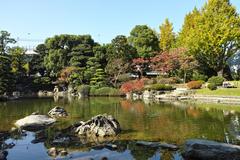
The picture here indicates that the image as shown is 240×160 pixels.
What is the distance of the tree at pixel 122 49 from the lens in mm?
58469

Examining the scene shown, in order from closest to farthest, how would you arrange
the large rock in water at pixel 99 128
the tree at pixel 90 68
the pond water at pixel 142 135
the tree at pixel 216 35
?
1. the pond water at pixel 142 135
2. the large rock in water at pixel 99 128
3. the tree at pixel 216 35
4. the tree at pixel 90 68

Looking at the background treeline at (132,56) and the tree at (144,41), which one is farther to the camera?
the tree at (144,41)

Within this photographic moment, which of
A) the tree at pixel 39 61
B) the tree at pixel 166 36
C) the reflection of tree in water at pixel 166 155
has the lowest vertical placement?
the reflection of tree in water at pixel 166 155

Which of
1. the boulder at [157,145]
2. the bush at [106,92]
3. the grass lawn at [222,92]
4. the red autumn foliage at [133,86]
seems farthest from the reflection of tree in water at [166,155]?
the bush at [106,92]

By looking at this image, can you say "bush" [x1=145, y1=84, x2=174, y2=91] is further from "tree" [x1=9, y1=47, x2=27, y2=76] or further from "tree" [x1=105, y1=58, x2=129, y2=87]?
"tree" [x1=9, y1=47, x2=27, y2=76]

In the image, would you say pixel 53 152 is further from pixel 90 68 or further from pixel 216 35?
pixel 90 68

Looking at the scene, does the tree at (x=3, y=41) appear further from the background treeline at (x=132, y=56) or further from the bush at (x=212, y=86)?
the bush at (x=212, y=86)

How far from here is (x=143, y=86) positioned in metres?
50.7

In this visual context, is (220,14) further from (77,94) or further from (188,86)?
(77,94)

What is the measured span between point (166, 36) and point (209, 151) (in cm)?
5939

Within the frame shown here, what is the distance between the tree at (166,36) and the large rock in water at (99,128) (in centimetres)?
5148

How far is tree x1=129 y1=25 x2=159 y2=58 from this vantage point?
5916 centimetres

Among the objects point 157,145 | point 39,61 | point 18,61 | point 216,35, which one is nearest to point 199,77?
point 216,35

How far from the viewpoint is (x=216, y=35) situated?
46.4 m
